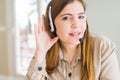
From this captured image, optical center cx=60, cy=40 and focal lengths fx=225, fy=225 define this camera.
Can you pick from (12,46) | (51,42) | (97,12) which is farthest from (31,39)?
(51,42)

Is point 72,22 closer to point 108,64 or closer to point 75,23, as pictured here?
point 75,23

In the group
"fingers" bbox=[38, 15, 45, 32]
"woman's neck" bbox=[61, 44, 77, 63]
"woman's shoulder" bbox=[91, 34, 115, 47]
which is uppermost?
"fingers" bbox=[38, 15, 45, 32]

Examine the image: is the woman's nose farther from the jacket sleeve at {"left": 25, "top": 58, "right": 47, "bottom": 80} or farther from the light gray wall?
the light gray wall

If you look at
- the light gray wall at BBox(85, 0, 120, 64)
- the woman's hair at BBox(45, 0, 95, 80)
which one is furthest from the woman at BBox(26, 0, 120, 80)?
the light gray wall at BBox(85, 0, 120, 64)

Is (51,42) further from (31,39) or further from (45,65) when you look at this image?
(31,39)

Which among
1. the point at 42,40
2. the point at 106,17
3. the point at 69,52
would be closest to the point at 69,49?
the point at 69,52

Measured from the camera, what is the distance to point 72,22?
0.97 meters

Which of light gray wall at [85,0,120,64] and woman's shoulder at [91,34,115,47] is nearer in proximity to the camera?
woman's shoulder at [91,34,115,47]

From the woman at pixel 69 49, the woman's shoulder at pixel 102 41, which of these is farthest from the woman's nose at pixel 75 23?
the woman's shoulder at pixel 102 41

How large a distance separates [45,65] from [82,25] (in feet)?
0.89

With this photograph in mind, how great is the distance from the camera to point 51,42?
1.10 meters

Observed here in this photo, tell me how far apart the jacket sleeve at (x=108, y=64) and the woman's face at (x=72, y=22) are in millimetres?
132

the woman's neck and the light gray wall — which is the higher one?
the light gray wall

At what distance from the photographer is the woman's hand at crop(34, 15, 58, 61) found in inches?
42.3
